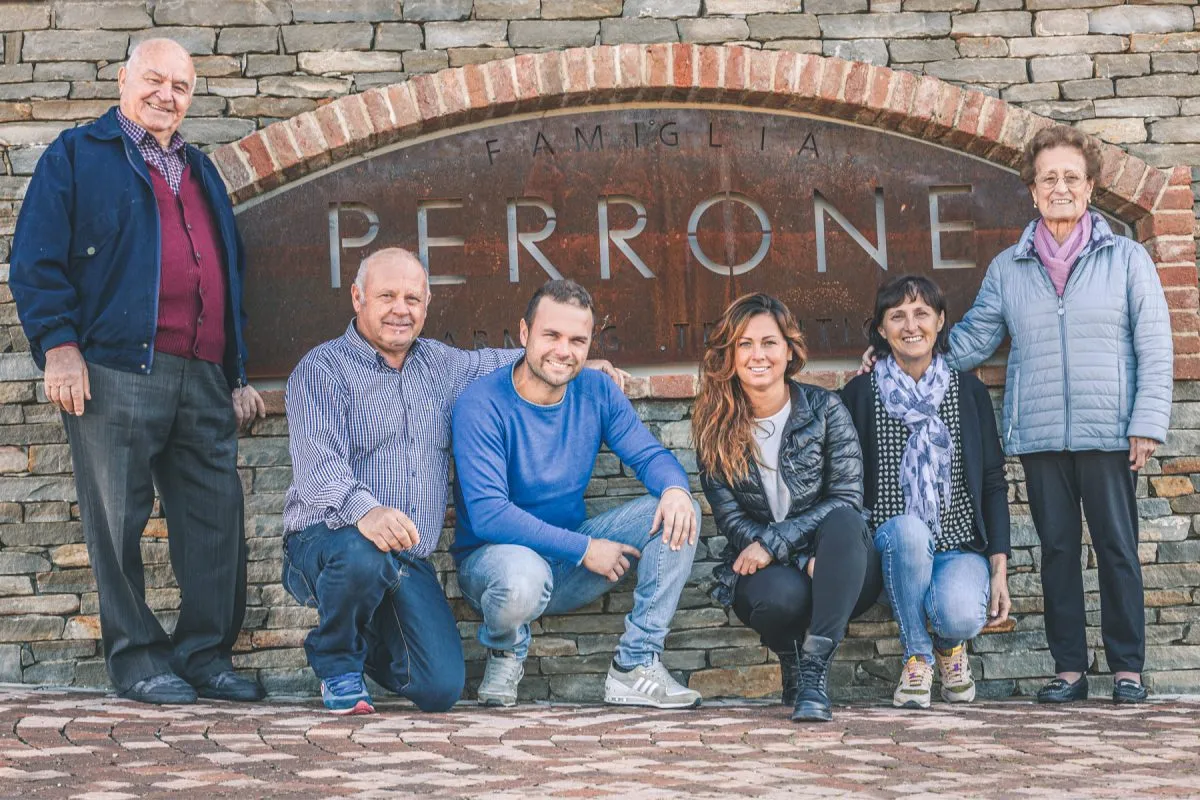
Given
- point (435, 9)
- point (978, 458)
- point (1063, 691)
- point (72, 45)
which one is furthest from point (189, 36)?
point (1063, 691)

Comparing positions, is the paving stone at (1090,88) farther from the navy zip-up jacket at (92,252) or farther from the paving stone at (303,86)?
the navy zip-up jacket at (92,252)

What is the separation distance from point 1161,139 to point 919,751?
2.77m

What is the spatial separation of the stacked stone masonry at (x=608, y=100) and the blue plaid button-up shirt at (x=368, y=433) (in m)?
0.60

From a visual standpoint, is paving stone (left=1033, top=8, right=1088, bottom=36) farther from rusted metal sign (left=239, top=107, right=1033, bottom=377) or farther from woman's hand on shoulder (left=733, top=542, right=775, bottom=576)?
woman's hand on shoulder (left=733, top=542, right=775, bottom=576)

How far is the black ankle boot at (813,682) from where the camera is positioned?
3.56 meters

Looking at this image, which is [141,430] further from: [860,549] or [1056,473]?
[1056,473]

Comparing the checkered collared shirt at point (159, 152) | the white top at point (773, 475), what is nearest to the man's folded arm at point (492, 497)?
the white top at point (773, 475)

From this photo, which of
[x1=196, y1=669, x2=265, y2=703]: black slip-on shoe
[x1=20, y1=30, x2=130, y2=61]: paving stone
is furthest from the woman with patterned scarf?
[x1=20, y1=30, x2=130, y2=61]: paving stone

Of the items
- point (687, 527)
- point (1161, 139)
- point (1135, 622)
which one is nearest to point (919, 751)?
point (687, 527)

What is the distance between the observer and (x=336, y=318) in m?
4.68

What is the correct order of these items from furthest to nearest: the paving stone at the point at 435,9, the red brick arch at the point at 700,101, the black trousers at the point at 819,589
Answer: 1. the paving stone at the point at 435,9
2. the red brick arch at the point at 700,101
3. the black trousers at the point at 819,589

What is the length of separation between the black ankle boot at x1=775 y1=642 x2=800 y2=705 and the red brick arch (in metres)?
1.84

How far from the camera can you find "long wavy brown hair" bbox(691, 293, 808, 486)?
3953 mm

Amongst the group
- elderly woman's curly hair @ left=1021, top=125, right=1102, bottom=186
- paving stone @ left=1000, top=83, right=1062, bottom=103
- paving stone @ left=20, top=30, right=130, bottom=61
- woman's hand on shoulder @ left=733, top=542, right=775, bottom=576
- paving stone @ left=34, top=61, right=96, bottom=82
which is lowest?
woman's hand on shoulder @ left=733, top=542, right=775, bottom=576
